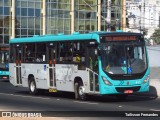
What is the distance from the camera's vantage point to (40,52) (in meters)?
25.2

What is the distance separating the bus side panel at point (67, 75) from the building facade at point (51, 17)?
5079 cm

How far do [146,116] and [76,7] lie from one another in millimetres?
70459

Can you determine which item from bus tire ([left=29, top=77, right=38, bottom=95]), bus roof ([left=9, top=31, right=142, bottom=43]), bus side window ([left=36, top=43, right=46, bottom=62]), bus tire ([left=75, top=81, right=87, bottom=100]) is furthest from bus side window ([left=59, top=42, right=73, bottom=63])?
bus tire ([left=29, top=77, right=38, bottom=95])

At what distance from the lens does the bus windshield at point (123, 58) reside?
20875 millimetres

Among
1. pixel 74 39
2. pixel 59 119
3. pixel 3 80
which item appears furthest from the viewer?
pixel 3 80

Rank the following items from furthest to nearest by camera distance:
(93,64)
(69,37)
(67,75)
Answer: (67,75), (69,37), (93,64)

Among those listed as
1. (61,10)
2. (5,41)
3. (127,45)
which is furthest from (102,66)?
(61,10)

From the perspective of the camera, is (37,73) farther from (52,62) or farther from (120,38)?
(120,38)

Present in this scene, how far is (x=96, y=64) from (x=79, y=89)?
5.78 ft

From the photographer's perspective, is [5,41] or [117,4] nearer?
[5,41]

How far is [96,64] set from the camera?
69.2 ft

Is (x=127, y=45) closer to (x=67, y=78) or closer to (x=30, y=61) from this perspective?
(x=67, y=78)

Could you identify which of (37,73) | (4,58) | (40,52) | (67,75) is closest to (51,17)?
(4,58)

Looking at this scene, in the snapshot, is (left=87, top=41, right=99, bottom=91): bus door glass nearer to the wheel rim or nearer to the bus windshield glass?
the wheel rim
